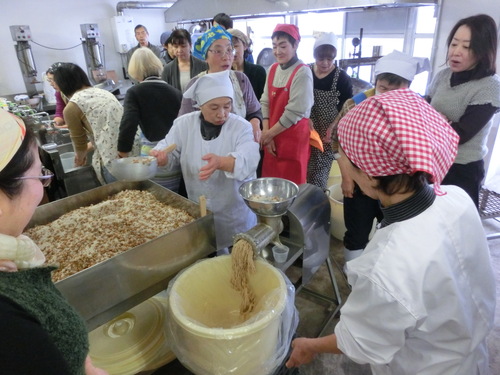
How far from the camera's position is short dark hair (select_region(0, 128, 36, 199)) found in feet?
1.85

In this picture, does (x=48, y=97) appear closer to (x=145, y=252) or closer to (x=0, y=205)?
(x=145, y=252)

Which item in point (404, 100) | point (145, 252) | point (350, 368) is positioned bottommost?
point (350, 368)

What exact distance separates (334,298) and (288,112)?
125cm

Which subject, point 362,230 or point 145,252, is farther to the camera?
point 362,230

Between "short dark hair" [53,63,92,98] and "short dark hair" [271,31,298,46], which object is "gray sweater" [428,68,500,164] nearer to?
"short dark hair" [271,31,298,46]

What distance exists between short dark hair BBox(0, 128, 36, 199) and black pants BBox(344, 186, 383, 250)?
1.50 m

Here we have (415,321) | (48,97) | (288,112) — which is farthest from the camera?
(48,97)

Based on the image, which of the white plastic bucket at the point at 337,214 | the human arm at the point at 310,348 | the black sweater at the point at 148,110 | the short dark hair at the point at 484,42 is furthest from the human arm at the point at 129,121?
the short dark hair at the point at 484,42

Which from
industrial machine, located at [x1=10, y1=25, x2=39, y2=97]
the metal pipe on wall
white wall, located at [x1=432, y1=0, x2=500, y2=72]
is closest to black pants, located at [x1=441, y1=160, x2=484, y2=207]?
white wall, located at [x1=432, y1=0, x2=500, y2=72]

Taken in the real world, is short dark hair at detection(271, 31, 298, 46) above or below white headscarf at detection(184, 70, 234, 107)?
above

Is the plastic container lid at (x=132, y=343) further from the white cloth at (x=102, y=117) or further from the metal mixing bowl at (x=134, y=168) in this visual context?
the white cloth at (x=102, y=117)

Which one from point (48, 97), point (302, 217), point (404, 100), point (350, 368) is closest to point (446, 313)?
point (404, 100)

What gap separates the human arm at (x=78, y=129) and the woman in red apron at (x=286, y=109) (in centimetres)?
125

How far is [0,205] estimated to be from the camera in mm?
573
